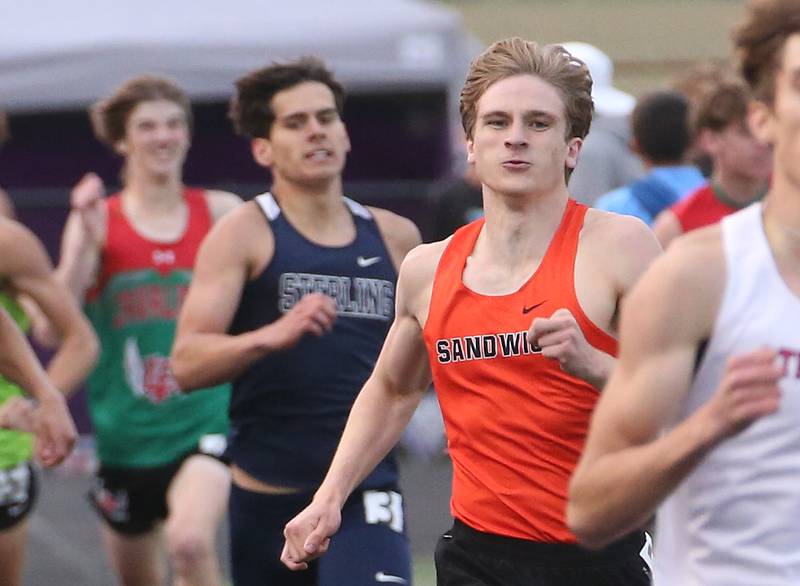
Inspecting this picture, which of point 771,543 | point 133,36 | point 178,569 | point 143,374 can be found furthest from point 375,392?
point 133,36

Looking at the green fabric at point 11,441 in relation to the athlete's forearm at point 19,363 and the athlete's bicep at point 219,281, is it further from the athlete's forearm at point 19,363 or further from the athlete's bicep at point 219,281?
the athlete's bicep at point 219,281

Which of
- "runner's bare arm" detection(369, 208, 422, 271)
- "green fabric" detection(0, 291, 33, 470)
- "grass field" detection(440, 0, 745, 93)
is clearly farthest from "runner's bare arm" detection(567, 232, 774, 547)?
"grass field" detection(440, 0, 745, 93)

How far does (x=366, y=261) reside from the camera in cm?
586

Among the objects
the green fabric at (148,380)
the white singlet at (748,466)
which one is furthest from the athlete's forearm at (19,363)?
the white singlet at (748,466)

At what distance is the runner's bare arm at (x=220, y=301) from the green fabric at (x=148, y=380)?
5.65ft

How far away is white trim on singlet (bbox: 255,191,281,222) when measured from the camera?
5.89 meters

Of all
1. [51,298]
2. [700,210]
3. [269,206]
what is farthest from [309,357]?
[700,210]

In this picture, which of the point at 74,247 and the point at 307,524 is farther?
the point at 74,247

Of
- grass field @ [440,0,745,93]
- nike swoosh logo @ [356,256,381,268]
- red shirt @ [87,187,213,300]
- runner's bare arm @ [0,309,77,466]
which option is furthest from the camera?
grass field @ [440,0,745,93]

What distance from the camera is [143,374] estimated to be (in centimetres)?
769

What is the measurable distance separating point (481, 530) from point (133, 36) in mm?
8995

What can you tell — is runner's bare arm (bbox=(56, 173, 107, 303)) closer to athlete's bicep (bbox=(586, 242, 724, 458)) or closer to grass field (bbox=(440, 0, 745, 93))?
athlete's bicep (bbox=(586, 242, 724, 458))

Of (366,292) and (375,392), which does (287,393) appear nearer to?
(366,292)

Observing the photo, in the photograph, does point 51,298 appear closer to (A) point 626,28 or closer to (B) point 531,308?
(B) point 531,308
